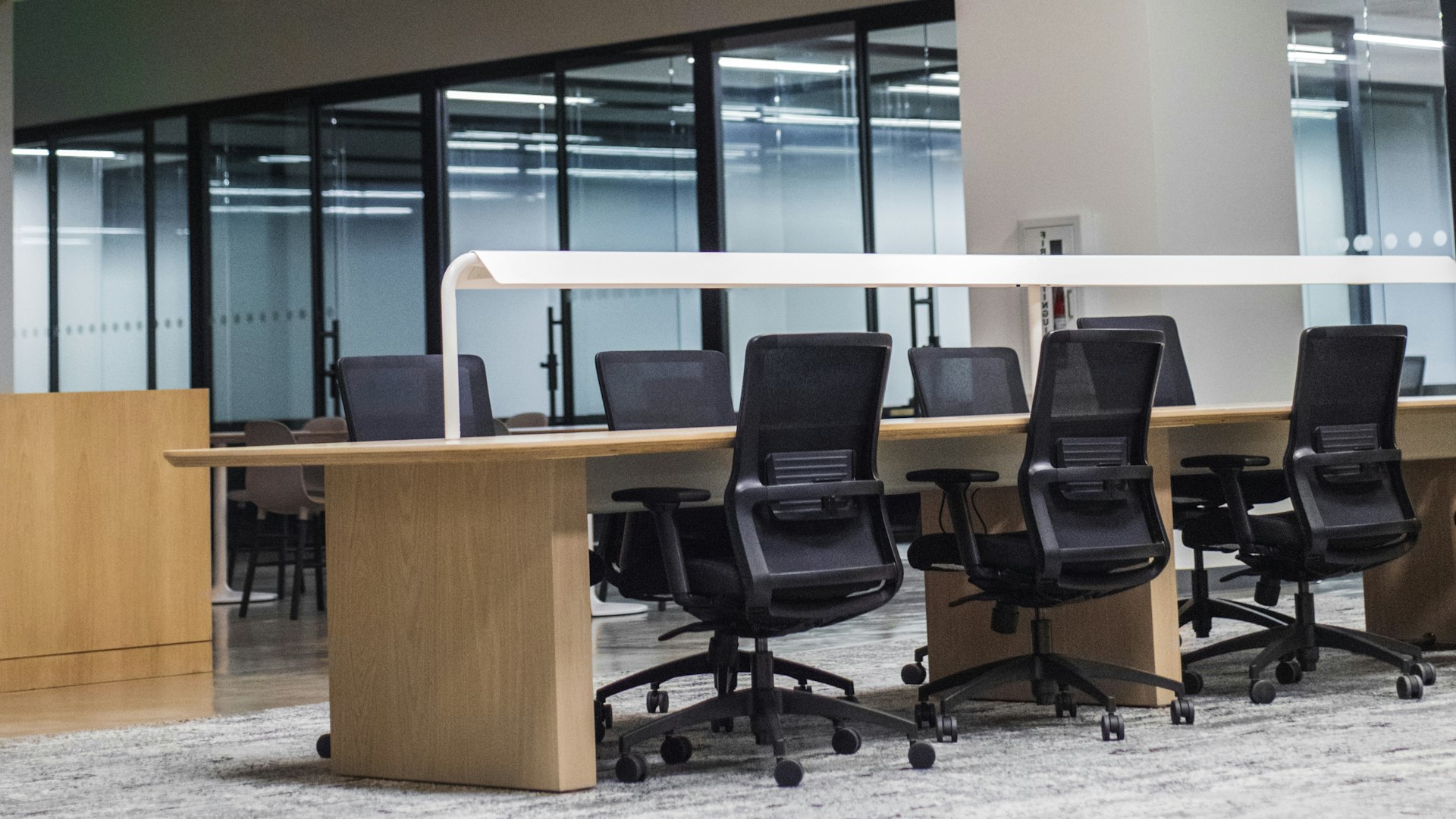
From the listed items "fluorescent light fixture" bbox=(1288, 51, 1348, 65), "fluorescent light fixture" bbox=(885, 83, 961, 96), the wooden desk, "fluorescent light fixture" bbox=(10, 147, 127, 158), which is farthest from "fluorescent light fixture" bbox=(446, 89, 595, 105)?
the wooden desk

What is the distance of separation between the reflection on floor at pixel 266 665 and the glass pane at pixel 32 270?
5469 mm

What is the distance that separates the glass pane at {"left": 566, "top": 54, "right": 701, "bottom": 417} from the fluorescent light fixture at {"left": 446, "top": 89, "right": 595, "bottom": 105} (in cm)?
31

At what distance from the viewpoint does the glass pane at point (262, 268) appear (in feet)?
37.4

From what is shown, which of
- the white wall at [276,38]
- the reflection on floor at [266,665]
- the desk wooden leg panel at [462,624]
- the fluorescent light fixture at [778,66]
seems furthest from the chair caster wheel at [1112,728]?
the fluorescent light fixture at [778,66]

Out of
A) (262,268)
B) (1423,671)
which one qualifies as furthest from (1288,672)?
(262,268)

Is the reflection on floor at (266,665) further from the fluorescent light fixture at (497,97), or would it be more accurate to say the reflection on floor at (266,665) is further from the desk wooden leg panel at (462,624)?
the fluorescent light fixture at (497,97)

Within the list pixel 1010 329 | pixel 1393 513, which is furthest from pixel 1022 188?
pixel 1393 513

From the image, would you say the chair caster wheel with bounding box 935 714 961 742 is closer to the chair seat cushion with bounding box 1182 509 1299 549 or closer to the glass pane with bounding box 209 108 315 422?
the chair seat cushion with bounding box 1182 509 1299 549

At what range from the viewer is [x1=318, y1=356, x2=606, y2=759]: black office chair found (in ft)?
14.6

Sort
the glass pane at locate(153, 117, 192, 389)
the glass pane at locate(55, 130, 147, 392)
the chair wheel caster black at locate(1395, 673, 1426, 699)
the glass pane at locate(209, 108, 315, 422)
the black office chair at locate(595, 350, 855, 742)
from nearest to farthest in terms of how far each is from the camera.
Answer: the black office chair at locate(595, 350, 855, 742)
the chair wheel caster black at locate(1395, 673, 1426, 699)
the glass pane at locate(209, 108, 315, 422)
the glass pane at locate(153, 117, 192, 389)
the glass pane at locate(55, 130, 147, 392)

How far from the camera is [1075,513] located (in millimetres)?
4211

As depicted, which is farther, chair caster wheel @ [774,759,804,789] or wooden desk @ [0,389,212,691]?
wooden desk @ [0,389,212,691]

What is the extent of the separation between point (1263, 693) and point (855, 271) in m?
1.52

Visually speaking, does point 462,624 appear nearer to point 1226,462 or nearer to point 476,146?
point 1226,462
